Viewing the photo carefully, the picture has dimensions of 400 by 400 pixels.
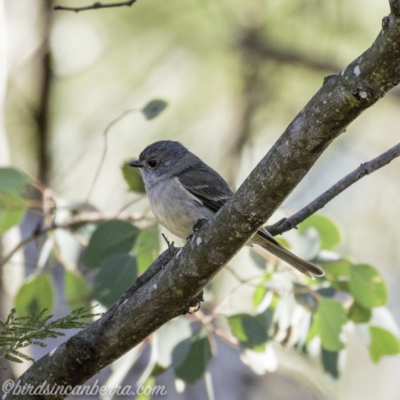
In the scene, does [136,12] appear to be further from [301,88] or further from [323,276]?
[323,276]

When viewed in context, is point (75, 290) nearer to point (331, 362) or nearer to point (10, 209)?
point (10, 209)

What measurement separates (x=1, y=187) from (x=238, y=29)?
296 cm

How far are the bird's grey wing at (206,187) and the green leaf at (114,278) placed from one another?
22.0 inches

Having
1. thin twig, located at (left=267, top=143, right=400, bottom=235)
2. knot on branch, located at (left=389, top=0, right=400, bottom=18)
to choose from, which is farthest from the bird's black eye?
knot on branch, located at (left=389, top=0, right=400, bottom=18)

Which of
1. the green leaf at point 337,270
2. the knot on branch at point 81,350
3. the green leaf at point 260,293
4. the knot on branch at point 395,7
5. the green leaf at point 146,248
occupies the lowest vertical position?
the knot on branch at point 81,350

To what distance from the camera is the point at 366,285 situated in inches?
127

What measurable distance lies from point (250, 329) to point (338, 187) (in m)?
0.96

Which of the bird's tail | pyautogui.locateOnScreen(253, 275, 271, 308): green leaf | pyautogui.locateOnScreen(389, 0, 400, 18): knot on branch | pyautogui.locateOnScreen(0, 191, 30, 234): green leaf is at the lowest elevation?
pyautogui.locateOnScreen(0, 191, 30, 234): green leaf

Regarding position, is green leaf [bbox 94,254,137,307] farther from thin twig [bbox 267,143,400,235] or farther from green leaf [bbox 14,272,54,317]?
thin twig [bbox 267,143,400,235]

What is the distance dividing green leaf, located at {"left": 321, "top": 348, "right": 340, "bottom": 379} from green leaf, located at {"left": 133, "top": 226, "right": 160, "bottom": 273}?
1066 millimetres

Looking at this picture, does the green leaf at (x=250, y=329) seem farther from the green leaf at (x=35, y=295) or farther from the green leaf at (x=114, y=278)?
the green leaf at (x=35, y=295)

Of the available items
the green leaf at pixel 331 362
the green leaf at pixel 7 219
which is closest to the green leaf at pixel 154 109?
the green leaf at pixel 7 219

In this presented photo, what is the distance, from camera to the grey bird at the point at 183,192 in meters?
3.28

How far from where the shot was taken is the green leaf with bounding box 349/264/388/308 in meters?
3.23
